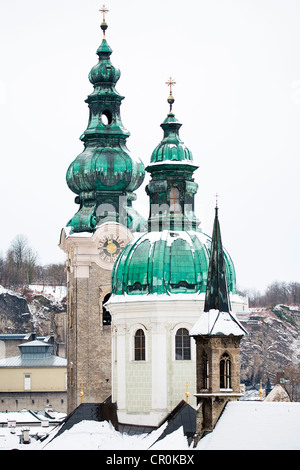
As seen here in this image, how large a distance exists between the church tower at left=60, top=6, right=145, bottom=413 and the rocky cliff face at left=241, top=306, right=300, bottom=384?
7760 centimetres

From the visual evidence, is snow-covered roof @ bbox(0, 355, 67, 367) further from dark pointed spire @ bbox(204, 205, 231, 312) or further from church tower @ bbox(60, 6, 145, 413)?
dark pointed spire @ bbox(204, 205, 231, 312)

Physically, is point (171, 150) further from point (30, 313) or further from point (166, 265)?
point (30, 313)

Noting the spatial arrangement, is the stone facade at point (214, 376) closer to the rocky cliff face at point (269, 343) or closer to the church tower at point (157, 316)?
the church tower at point (157, 316)

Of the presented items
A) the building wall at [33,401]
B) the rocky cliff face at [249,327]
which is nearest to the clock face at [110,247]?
the building wall at [33,401]

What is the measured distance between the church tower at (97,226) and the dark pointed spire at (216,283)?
23.7m

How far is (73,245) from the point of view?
3337 inches

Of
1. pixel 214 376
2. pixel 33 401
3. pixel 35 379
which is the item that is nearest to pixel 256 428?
pixel 214 376

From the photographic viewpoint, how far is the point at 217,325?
59.1 metres

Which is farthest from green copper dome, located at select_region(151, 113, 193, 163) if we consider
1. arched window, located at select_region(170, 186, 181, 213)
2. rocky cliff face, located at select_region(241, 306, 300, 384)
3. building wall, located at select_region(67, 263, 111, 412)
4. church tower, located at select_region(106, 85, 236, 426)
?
rocky cliff face, located at select_region(241, 306, 300, 384)

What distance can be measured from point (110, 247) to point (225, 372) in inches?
1024

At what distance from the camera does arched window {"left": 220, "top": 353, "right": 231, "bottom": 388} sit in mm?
58969

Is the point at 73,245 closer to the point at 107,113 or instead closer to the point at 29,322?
the point at 107,113

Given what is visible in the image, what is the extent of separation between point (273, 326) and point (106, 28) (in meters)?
93.3
